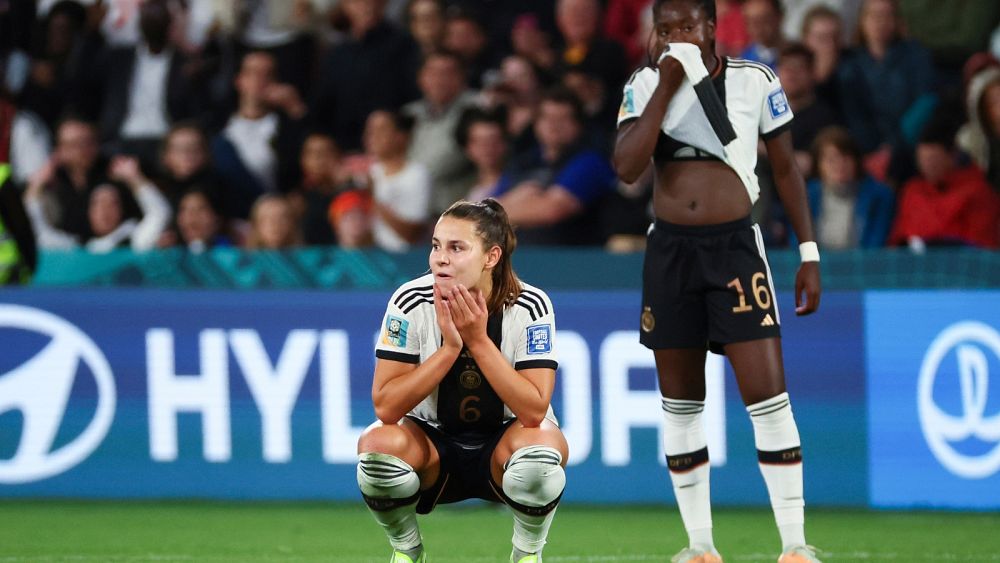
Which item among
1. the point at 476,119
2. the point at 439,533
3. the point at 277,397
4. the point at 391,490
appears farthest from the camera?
the point at 476,119

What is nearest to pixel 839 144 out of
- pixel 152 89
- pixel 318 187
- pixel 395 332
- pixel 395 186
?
pixel 395 186

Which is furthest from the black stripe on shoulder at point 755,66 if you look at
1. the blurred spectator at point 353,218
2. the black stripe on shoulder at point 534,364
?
the blurred spectator at point 353,218

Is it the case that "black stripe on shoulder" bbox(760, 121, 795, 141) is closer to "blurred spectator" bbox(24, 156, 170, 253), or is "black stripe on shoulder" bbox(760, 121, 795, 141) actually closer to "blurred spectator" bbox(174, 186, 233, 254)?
"blurred spectator" bbox(174, 186, 233, 254)

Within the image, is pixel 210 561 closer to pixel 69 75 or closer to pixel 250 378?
pixel 250 378

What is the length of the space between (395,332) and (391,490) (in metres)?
0.53

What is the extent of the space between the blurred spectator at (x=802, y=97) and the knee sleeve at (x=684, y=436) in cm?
422

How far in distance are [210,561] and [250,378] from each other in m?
1.84

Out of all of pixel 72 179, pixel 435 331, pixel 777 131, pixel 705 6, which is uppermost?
pixel 705 6

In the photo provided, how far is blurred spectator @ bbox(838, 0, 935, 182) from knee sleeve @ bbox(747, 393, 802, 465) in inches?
190

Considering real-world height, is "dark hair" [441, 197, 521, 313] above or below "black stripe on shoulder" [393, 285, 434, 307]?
above

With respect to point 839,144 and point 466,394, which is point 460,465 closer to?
point 466,394

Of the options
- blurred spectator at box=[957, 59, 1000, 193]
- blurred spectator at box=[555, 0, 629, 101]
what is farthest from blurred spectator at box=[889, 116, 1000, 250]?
blurred spectator at box=[555, 0, 629, 101]

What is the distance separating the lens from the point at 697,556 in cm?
545

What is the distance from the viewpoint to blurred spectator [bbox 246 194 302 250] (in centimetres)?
945
